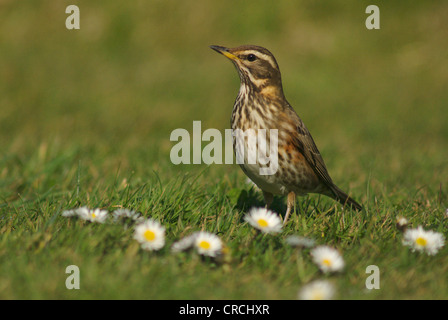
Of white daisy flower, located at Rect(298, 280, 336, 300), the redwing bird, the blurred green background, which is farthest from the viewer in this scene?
the blurred green background

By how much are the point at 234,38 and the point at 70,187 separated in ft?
29.5

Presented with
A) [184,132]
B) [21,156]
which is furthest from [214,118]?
[21,156]

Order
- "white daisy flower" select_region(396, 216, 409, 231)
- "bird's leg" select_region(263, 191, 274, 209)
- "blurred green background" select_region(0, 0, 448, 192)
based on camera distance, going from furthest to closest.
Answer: "blurred green background" select_region(0, 0, 448, 192) → "bird's leg" select_region(263, 191, 274, 209) → "white daisy flower" select_region(396, 216, 409, 231)

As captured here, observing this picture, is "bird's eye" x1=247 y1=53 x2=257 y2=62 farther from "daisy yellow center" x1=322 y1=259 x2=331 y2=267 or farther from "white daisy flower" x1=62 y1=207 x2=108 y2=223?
"daisy yellow center" x1=322 y1=259 x2=331 y2=267

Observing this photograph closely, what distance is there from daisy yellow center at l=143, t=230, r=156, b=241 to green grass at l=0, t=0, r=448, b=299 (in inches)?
4.1

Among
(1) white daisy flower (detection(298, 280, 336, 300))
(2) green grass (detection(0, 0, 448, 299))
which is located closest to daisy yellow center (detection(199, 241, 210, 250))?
(2) green grass (detection(0, 0, 448, 299))

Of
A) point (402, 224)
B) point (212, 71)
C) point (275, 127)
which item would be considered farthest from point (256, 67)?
point (212, 71)

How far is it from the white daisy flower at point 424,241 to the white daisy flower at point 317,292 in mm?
880

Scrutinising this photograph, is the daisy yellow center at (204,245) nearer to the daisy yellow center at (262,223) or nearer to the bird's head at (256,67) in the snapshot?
the daisy yellow center at (262,223)

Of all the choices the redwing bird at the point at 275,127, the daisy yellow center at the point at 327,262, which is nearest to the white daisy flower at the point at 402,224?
the redwing bird at the point at 275,127

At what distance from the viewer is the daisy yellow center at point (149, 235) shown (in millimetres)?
3838

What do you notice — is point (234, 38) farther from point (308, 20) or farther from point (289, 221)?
point (289, 221)

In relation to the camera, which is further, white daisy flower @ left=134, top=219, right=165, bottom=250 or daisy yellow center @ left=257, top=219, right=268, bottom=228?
daisy yellow center @ left=257, top=219, right=268, bottom=228

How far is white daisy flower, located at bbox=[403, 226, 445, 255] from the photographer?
403 cm
